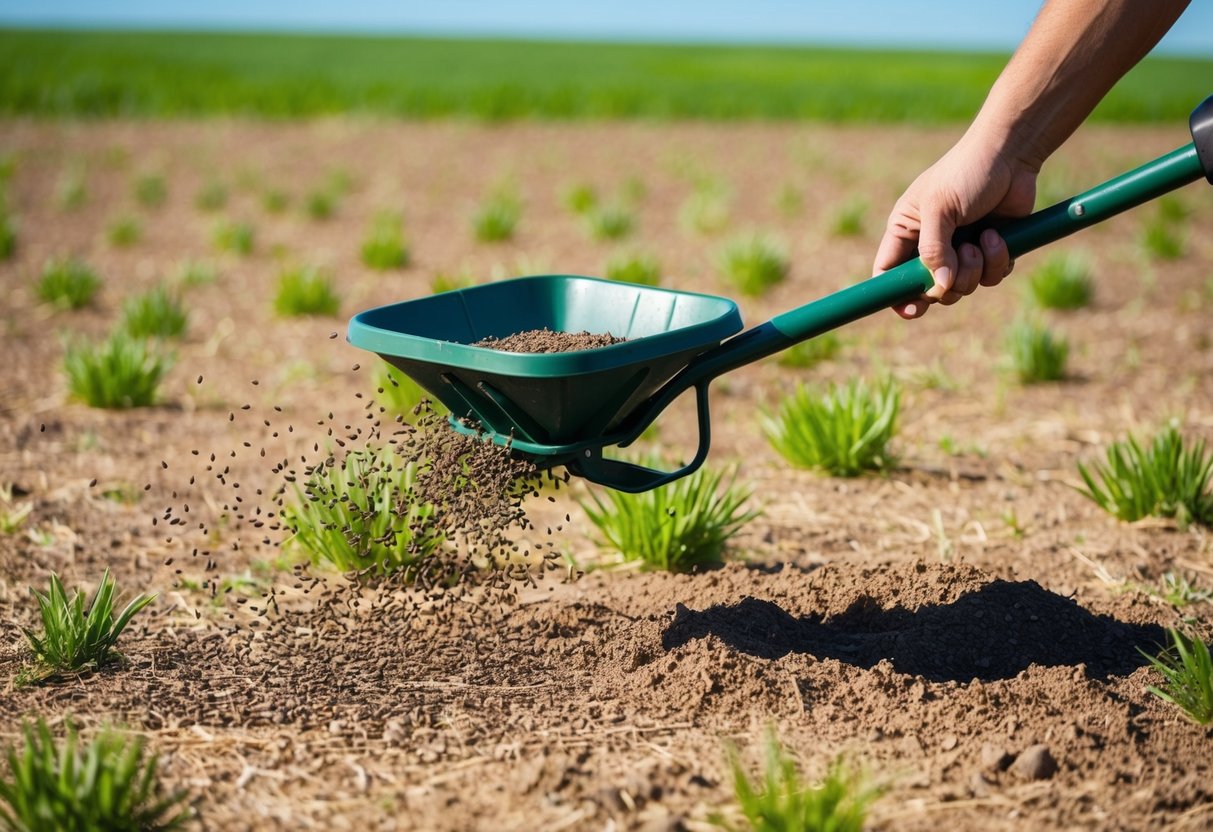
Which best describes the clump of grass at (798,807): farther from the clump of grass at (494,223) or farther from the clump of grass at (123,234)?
the clump of grass at (123,234)

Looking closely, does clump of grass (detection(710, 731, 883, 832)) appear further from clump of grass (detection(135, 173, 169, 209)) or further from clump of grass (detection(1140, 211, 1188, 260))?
clump of grass (detection(135, 173, 169, 209))

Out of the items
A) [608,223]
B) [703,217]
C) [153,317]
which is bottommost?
[153,317]

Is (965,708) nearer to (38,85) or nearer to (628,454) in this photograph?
(628,454)

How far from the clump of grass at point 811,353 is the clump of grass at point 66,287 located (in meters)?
4.15

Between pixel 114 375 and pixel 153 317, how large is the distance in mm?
1123

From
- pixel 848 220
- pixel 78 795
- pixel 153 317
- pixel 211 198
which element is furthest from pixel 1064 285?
pixel 211 198

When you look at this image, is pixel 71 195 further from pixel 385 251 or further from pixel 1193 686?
pixel 1193 686

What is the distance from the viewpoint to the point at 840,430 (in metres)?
4.25

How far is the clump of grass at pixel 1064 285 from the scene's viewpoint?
267 inches

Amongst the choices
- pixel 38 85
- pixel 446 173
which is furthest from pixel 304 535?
pixel 38 85

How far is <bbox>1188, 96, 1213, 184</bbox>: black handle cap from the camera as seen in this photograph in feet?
7.68

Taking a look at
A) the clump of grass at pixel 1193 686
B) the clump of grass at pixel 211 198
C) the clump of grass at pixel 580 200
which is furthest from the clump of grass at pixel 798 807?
the clump of grass at pixel 211 198

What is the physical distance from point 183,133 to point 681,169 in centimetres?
726

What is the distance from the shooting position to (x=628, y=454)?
4.19 m
